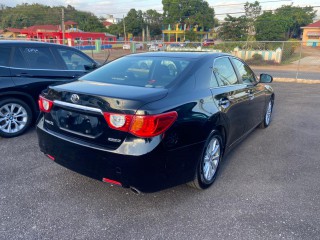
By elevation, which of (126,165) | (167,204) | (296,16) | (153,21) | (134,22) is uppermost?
(296,16)

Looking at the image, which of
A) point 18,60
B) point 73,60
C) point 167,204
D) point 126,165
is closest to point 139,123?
point 126,165

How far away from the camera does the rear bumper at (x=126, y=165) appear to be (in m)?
2.46

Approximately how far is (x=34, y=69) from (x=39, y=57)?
309 millimetres

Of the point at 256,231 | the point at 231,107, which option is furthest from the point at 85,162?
the point at 231,107

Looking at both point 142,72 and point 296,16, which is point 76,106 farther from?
point 296,16

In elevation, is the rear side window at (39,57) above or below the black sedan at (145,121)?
above

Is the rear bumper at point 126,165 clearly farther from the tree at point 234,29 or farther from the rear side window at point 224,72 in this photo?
the tree at point 234,29

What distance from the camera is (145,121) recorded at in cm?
238

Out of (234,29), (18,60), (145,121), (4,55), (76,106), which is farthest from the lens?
(234,29)

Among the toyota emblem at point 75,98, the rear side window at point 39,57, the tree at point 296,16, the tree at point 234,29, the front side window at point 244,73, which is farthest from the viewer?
the tree at point 296,16

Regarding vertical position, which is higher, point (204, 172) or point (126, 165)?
point (126, 165)

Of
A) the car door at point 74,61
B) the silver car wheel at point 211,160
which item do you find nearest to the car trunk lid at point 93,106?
the silver car wheel at point 211,160

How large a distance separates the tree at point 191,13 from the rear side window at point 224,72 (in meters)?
79.8

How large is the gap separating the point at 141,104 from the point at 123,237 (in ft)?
3.88
